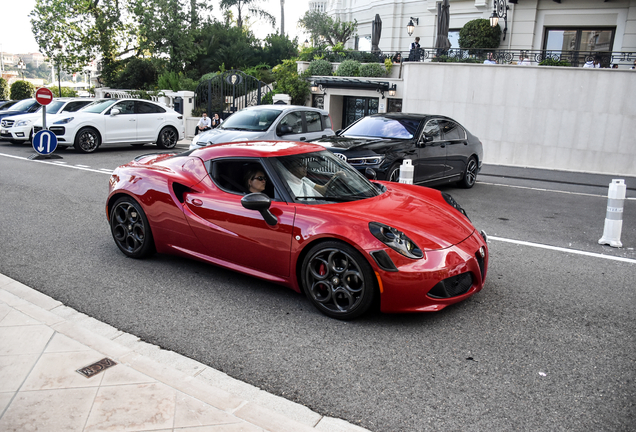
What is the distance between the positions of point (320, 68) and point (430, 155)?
54.6ft

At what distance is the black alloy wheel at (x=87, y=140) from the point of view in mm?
16059

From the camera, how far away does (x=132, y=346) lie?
399 cm

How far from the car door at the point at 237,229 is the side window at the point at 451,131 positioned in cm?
701

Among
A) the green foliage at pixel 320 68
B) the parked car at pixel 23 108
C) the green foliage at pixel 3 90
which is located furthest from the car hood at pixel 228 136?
the green foliage at pixel 3 90

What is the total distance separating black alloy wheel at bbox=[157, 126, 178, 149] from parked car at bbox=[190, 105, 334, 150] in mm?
5408

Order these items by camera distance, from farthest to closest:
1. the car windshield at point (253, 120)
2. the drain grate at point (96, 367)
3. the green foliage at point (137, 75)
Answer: the green foliage at point (137, 75), the car windshield at point (253, 120), the drain grate at point (96, 367)

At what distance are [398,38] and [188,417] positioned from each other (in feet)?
103

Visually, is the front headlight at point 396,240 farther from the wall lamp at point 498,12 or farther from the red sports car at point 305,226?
the wall lamp at point 498,12

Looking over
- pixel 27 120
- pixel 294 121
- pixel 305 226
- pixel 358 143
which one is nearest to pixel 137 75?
pixel 27 120

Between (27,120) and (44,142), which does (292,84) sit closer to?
(27,120)

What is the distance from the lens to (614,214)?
7.29 metres

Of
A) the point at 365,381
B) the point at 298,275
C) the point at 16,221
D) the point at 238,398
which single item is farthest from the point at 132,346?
the point at 16,221

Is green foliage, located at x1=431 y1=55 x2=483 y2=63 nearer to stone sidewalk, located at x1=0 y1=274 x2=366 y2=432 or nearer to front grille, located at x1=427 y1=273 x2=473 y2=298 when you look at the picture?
front grille, located at x1=427 y1=273 x2=473 y2=298

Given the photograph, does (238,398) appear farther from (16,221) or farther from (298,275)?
(16,221)
